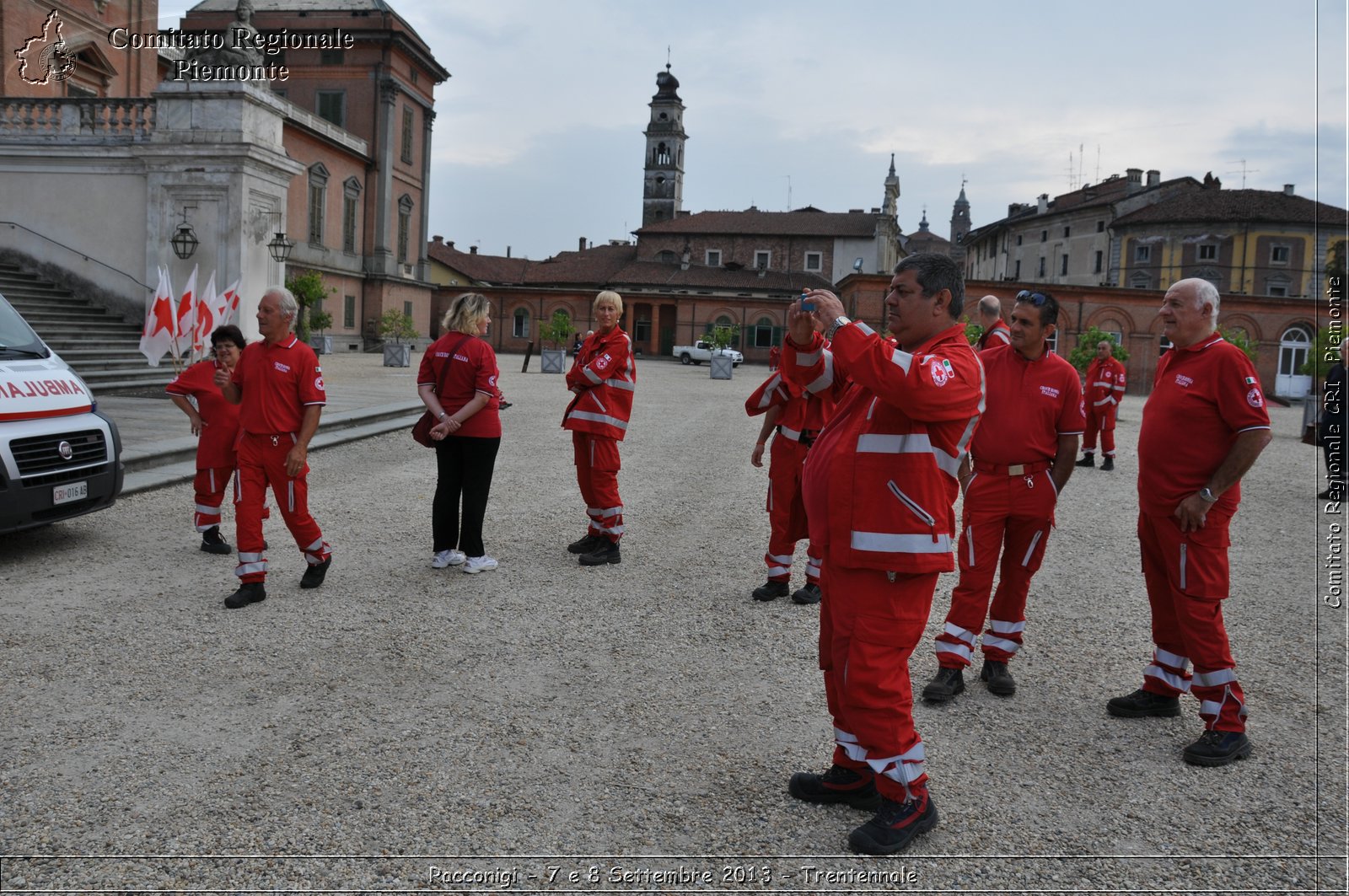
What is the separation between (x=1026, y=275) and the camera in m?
75.9

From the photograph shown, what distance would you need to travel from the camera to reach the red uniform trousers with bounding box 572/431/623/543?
23.4 ft

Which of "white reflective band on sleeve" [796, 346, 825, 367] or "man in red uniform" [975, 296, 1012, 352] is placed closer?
"man in red uniform" [975, 296, 1012, 352]

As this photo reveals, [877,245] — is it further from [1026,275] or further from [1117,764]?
[1117,764]

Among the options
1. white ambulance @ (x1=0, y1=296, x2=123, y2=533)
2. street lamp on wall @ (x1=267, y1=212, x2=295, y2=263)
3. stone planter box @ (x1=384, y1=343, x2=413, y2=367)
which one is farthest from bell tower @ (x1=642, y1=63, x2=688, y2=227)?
white ambulance @ (x1=0, y1=296, x2=123, y2=533)

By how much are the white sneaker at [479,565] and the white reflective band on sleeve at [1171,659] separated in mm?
4166

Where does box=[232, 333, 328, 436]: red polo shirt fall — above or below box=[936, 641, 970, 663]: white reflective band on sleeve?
above

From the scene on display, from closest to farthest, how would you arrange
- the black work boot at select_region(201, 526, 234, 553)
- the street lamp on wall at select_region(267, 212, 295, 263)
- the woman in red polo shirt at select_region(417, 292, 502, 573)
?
the woman in red polo shirt at select_region(417, 292, 502, 573) → the black work boot at select_region(201, 526, 234, 553) → the street lamp on wall at select_region(267, 212, 295, 263)

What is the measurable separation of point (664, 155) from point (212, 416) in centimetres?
8693

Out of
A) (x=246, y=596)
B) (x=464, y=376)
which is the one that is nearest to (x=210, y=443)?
(x=246, y=596)

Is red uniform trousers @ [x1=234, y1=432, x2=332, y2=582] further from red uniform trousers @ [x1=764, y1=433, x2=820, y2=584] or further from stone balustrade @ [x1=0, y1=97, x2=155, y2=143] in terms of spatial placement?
stone balustrade @ [x1=0, y1=97, x2=155, y2=143]

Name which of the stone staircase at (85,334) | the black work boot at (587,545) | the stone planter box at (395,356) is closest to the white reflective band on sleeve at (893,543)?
the black work boot at (587,545)

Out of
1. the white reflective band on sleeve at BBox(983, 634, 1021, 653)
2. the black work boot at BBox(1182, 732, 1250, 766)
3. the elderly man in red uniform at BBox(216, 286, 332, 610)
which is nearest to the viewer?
the black work boot at BBox(1182, 732, 1250, 766)

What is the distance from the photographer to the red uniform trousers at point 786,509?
626cm

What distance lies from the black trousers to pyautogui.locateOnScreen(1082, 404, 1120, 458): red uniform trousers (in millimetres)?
10948
